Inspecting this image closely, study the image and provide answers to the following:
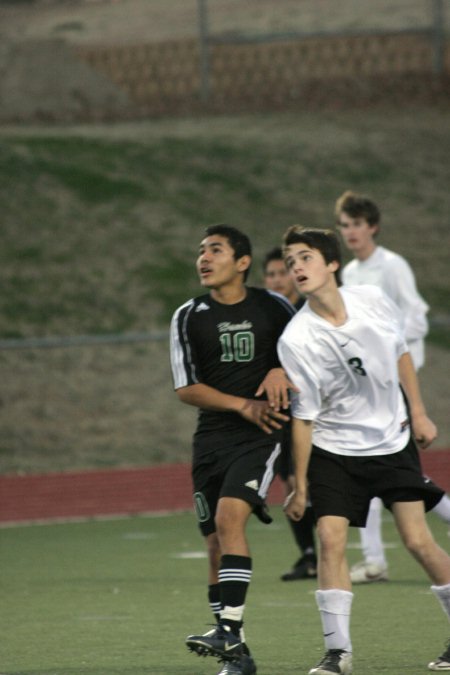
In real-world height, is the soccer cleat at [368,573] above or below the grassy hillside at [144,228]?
below

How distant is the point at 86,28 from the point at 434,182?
7493 millimetres

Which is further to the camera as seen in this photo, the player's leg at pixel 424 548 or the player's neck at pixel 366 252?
the player's neck at pixel 366 252

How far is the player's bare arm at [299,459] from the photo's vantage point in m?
6.43

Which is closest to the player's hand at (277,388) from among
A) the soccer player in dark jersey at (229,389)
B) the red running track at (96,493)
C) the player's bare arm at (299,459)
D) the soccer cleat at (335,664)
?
the soccer player in dark jersey at (229,389)

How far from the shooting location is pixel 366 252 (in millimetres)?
9922

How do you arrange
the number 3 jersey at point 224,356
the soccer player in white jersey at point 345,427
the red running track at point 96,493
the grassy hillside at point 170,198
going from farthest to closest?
the grassy hillside at point 170,198 < the red running track at point 96,493 < the number 3 jersey at point 224,356 < the soccer player in white jersey at point 345,427

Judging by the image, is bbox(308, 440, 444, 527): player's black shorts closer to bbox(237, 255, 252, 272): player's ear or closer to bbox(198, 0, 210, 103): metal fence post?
bbox(237, 255, 252, 272): player's ear

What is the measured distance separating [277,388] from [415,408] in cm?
58

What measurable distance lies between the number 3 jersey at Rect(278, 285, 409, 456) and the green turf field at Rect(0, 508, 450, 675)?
960 millimetres

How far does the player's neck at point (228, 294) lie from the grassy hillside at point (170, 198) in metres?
13.2

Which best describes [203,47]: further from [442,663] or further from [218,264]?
[442,663]

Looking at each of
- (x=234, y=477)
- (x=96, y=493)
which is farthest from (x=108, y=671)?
(x=96, y=493)

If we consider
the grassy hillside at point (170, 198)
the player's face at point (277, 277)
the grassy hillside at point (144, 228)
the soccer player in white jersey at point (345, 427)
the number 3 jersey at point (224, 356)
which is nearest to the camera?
the soccer player in white jersey at point (345, 427)

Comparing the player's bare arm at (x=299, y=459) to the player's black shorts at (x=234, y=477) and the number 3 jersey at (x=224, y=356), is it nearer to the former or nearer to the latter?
the player's black shorts at (x=234, y=477)
